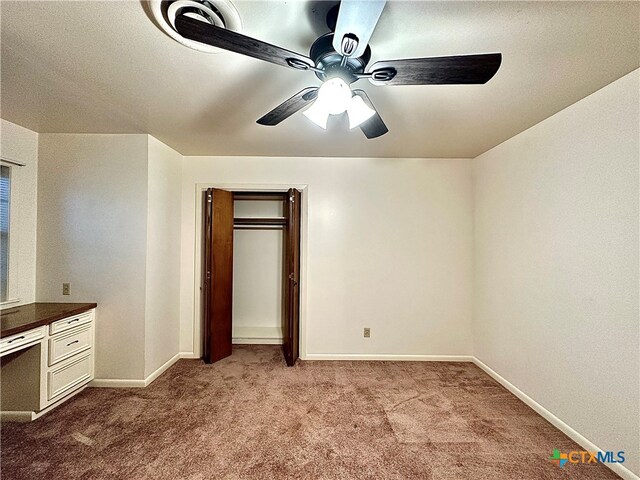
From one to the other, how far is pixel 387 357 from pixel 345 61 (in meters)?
3.36

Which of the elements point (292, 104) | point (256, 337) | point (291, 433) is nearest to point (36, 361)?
point (291, 433)

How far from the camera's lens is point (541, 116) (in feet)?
8.05

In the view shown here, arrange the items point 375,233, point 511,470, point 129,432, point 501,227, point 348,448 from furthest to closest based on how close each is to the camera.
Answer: point 375,233 < point 501,227 < point 129,432 < point 348,448 < point 511,470

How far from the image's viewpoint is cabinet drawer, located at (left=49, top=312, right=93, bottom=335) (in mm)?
2531

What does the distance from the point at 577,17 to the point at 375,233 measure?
2647mm

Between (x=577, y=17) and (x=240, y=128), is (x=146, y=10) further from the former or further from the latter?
(x=577, y=17)

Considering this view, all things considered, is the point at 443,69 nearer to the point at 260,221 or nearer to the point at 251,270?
the point at 260,221

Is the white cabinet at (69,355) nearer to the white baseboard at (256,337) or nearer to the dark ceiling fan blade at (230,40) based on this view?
the white baseboard at (256,337)

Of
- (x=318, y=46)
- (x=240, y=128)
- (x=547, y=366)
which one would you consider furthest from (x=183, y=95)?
(x=547, y=366)

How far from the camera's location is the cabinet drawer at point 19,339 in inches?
82.8

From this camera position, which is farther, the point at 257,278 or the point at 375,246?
the point at 257,278

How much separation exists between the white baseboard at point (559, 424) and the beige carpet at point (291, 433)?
0.16 ft

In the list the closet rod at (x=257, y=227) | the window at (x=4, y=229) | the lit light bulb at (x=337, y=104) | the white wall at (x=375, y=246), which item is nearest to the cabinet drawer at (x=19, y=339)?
the window at (x=4, y=229)

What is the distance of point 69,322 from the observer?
2.69 meters
